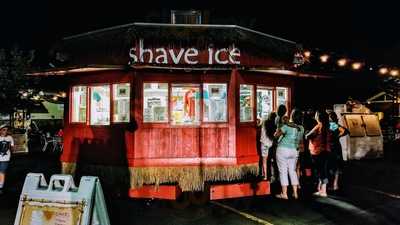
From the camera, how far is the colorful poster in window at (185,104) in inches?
435

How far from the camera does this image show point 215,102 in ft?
36.7

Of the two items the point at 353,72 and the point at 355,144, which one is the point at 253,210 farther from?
the point at 353,72

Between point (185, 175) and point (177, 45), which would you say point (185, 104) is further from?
point (185, 175)

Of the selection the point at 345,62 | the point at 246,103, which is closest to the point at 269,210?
the point at 246,103

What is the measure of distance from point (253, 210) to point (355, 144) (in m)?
9.05

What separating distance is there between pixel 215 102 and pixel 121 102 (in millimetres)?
2445

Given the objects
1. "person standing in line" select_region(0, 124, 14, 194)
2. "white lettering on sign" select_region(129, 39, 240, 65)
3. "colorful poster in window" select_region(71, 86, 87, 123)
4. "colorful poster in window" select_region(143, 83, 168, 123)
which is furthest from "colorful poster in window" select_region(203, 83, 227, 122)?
"person standing in line" select_region(0, 124, 14, 194)

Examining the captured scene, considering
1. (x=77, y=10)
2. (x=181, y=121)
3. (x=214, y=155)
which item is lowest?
(x=214, y=155)

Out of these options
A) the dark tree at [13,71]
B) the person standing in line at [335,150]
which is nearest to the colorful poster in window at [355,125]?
the person standing in line at [335,150]

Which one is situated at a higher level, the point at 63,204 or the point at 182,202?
the point at 63,204

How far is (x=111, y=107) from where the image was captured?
11242mm

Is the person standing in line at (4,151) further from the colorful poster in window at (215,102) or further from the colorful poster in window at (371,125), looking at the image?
the colorful poster in window at (371,125)

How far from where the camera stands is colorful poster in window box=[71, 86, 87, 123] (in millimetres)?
12078

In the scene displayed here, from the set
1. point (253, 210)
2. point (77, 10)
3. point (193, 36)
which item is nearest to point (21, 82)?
point (77, 10)
